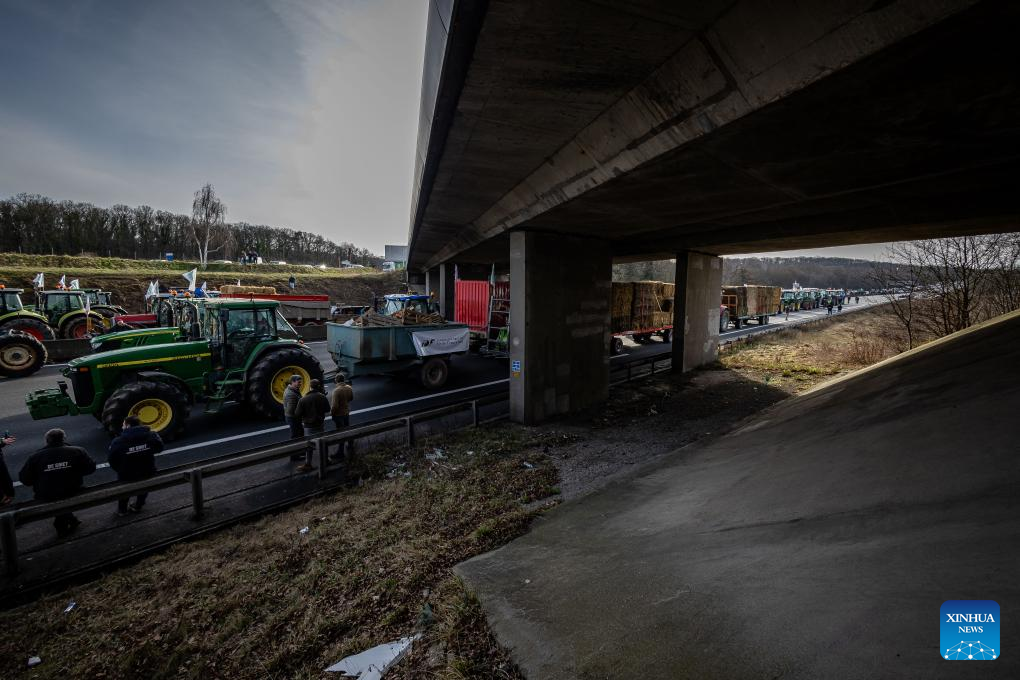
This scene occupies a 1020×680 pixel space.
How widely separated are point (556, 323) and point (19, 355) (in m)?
17.7

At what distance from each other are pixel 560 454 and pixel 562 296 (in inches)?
161

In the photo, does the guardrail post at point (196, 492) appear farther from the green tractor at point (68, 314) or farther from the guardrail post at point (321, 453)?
the green tractor at point (68, 314)

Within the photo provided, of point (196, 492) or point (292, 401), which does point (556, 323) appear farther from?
point (196, 492)

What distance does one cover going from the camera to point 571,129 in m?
5.26

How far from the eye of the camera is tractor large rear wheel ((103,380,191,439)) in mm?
7184

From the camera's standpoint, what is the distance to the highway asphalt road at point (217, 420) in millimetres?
7723

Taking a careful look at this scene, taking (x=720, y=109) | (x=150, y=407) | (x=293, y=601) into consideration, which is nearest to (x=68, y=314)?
(x=150, y=407)

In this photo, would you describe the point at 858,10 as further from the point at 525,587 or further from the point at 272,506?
the point at 272,506

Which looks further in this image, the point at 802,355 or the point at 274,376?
the point at 802,355

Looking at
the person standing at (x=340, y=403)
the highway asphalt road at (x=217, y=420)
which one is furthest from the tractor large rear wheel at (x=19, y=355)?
the person standing at (x=340, y=403)

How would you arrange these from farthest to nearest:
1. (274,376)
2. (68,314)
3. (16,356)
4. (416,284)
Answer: (416,284) → (68,314) → (16,356) → (274,376)

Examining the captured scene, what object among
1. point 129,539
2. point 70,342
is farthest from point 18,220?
point 129,539

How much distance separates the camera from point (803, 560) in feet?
9.14

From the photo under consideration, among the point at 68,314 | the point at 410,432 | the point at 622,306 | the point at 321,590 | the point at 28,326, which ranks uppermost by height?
the point at 622,306
